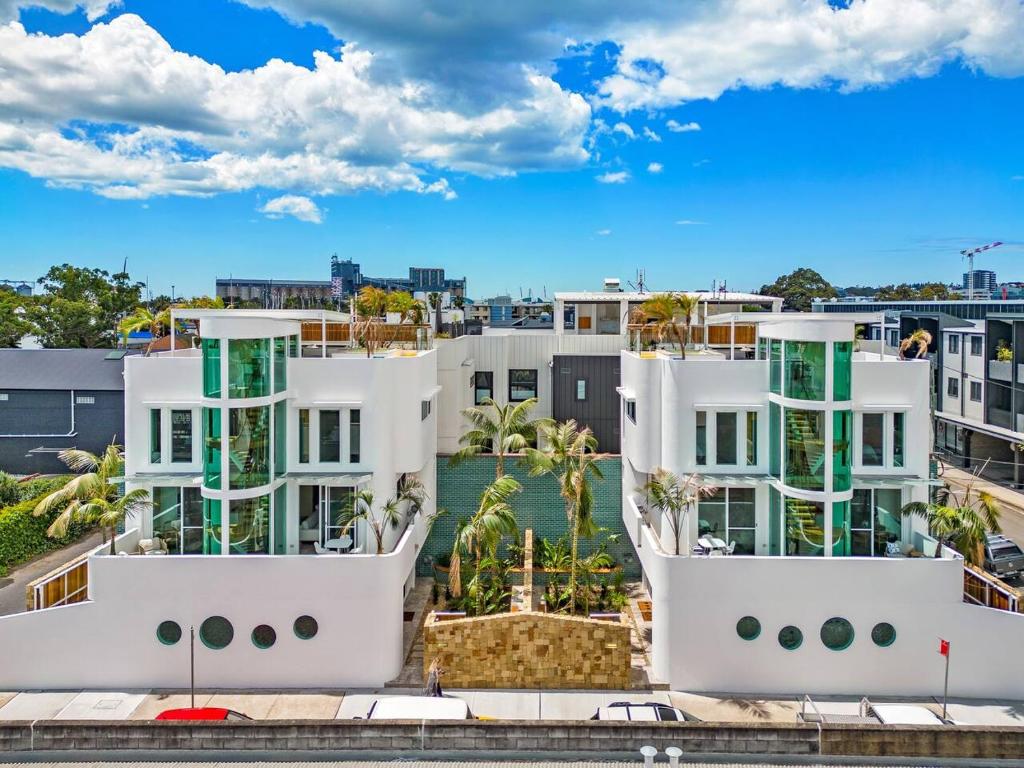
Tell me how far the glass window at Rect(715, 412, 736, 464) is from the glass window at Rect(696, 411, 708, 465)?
274 millimetres

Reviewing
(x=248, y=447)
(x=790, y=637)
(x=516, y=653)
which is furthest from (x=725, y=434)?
(x=248, y=447)

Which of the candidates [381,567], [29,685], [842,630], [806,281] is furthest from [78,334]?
[806,281]

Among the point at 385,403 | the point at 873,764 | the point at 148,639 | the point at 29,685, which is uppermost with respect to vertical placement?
the point at 385,403

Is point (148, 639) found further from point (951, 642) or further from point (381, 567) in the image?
point (951, 642)

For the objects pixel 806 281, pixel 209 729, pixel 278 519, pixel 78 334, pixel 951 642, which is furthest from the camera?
pixel 806 281

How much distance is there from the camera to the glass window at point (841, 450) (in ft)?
51.0

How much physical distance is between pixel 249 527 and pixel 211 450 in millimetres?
1906

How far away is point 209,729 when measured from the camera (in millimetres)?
8750

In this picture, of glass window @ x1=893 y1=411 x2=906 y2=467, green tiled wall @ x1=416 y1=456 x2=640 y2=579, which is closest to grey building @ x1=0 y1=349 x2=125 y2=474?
green tiled wall @ x1=416 y1=456 x2=640 y2=579

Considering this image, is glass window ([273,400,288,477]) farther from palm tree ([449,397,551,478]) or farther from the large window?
the large window

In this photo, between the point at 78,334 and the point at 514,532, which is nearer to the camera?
the point at 514,532

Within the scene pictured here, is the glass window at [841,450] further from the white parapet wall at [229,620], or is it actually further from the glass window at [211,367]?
the glass window at [211,367]

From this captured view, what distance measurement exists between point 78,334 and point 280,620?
3925 cm

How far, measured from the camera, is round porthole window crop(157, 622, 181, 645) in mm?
15406
